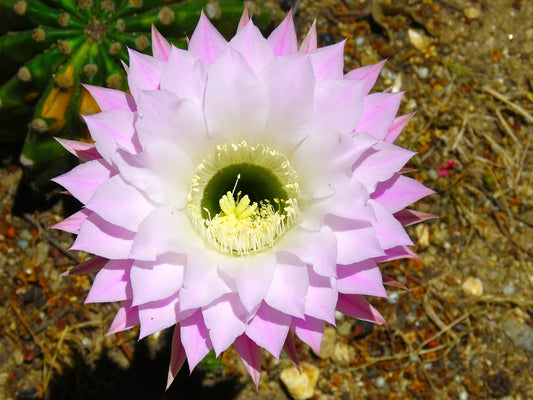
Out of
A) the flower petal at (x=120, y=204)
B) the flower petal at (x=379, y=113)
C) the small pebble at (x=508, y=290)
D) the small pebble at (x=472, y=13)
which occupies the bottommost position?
the small pebble at (x=508, y=290)

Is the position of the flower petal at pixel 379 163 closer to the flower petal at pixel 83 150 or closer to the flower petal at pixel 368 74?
the flower petal at pixel 368 74

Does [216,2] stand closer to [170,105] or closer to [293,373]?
[170,105]

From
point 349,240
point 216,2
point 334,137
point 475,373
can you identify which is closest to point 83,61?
point 216,2

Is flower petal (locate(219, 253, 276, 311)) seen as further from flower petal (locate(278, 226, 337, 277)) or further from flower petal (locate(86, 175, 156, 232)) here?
flower petal (locate(86, 175, 156, 232))

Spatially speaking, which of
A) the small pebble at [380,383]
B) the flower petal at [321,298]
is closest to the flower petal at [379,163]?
the flower petal at [321,298]

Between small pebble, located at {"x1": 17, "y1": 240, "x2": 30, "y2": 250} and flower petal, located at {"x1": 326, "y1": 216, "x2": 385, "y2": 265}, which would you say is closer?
flower petal, located at {"x1": 326, "y1": 216, "x2": 385, "y2": 265}

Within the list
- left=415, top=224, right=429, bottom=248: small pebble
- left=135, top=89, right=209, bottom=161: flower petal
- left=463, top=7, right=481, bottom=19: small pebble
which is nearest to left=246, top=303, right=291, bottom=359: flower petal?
left=135, top=89, right=209, bottom=161: flower petal

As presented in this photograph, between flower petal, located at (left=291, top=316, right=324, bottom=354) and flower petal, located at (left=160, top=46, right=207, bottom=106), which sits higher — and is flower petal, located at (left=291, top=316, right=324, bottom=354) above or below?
below
